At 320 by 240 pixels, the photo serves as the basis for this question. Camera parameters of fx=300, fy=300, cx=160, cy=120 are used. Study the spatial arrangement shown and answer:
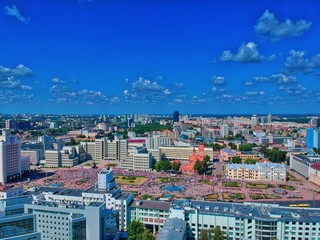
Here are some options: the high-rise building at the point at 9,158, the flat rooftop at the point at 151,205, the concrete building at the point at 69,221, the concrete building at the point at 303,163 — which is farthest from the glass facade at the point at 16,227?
the concrete building at the point at 303,163

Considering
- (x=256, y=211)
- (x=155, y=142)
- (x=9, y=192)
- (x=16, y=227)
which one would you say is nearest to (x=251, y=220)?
(x=256, y=211)

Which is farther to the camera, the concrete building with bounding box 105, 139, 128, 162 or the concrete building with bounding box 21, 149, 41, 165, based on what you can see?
the concrete building with bounding box 105, 139, 128, 162

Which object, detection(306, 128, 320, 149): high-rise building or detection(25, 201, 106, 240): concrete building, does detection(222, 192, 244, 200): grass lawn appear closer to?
detection(25, 201, 106, 240): concrete building

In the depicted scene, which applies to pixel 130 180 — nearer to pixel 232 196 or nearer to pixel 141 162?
pixel 141 162

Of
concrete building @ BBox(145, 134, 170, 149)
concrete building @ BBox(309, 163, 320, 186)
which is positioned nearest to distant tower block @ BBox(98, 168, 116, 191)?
concrete building @ BBox(309, 163, 320, 186)

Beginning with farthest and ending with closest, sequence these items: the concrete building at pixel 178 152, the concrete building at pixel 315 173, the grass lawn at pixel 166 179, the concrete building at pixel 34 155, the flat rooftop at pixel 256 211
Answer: the concrete building at pixel 178 152
the concrete building at pixel 34 155
the grass lawn at pixel 166 179
the concrete building at pixel 315 173
the flat rooftop at pixel 256 211

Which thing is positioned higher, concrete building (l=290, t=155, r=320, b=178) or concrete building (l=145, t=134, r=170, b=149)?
concrete building (l=145, t=134, r=170, b=149)

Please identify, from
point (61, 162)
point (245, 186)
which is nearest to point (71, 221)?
point (245, 186)

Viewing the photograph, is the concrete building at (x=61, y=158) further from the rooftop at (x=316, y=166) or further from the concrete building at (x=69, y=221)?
the rooftop at (x=316, y=166)
